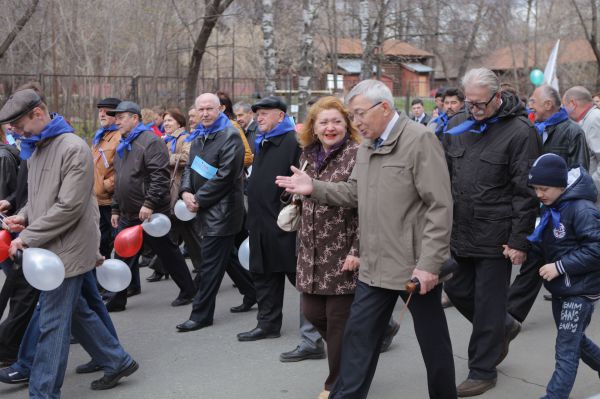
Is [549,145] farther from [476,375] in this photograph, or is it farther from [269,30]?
[269,30]

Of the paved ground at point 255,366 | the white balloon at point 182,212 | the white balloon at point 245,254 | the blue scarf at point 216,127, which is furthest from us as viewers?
the white balloon at point 182,212

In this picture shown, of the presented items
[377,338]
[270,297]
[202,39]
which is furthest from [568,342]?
[202,39]

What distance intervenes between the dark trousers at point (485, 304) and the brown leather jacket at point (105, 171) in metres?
3.78

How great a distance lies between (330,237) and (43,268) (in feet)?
5.63

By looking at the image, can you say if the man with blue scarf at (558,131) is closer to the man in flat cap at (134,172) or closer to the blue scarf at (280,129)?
the blue scarf at (280,129)

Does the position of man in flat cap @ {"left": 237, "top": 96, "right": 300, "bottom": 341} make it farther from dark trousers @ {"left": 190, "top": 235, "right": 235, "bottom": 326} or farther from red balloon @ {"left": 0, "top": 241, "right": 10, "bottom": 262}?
red balloon @ {"left": 0, "top": 241, "right": 10, "bottom": 262}

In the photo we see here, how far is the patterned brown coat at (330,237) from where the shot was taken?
175 inches

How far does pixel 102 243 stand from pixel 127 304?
2.20 feet

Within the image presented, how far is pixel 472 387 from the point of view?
4.61 metres

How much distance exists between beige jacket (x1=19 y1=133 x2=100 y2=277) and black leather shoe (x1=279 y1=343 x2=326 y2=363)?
170cm

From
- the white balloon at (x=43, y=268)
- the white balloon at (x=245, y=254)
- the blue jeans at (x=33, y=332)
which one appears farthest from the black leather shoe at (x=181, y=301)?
the white balloon at (x=43, y=268)

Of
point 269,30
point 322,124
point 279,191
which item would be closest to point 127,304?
point 279,191

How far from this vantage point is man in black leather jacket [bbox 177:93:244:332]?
6.09 meters

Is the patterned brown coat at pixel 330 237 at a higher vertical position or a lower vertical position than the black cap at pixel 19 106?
lower
